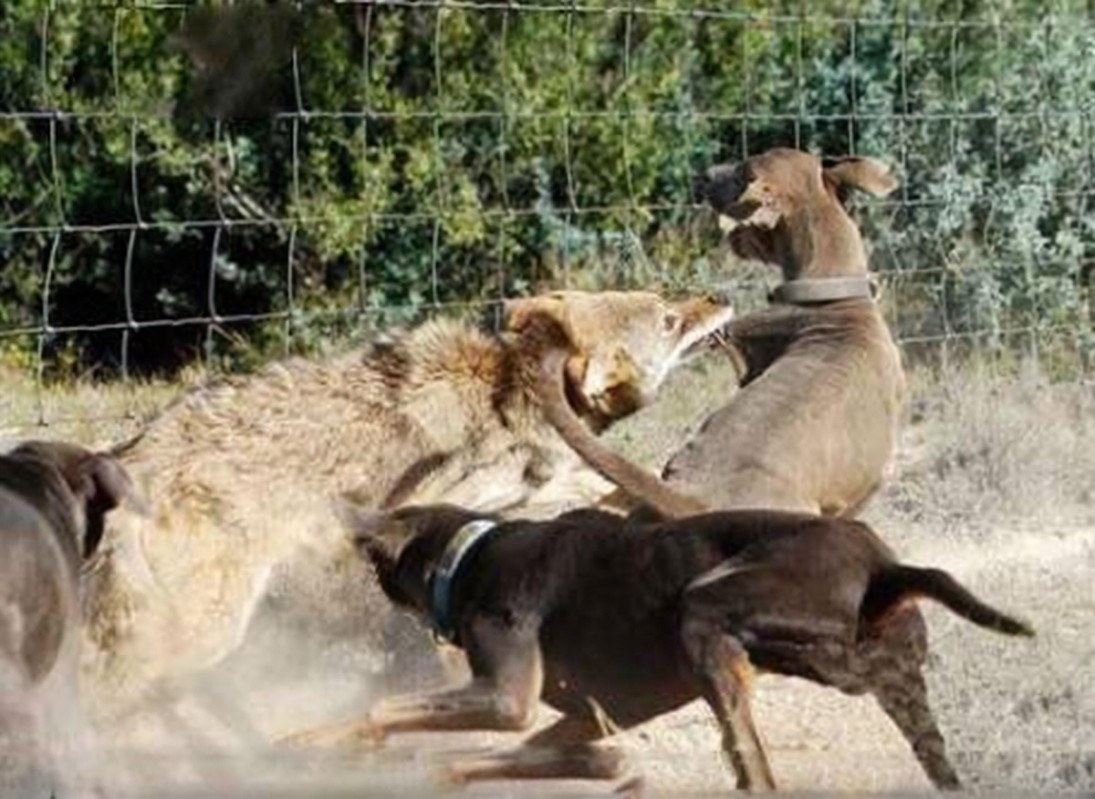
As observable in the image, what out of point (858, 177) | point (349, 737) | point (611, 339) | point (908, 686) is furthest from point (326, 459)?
point (858, 177)

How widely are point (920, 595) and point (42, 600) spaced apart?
2115 mm

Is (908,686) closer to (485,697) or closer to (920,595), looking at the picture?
(920,595)

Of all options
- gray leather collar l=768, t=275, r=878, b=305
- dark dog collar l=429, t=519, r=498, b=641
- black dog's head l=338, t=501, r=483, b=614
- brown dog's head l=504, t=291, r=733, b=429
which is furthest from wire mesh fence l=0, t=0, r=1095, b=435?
dark dog collar l=429, t=519, r=498, b=641

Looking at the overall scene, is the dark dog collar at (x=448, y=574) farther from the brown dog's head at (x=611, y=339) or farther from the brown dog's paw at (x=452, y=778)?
the brown dog's head at (x=611, y=339)

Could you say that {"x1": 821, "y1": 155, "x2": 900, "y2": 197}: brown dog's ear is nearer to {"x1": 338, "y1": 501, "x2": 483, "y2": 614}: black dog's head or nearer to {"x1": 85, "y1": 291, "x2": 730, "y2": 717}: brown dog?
{"x1": 85, "y1": 291, "x2": 730, "y2": 717}: brown dog

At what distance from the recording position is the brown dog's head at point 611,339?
1028cm

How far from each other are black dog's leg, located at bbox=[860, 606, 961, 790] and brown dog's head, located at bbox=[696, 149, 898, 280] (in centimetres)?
287

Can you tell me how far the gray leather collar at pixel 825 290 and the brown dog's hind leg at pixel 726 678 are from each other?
2.98 m

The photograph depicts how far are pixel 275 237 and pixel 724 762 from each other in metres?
8.12

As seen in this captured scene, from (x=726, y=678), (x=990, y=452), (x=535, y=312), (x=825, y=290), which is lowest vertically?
(x=990, y=452)

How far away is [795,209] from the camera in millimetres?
11438

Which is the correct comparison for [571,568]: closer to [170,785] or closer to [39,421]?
[170,785]

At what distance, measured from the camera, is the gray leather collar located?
11.0m

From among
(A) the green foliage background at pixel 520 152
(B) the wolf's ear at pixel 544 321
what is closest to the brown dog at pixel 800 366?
(B) the wolf's ear at pixel 544 321
